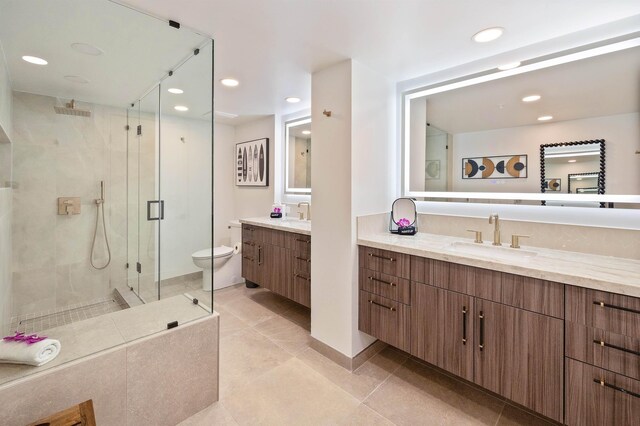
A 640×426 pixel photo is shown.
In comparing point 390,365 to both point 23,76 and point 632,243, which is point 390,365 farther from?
point 23,76

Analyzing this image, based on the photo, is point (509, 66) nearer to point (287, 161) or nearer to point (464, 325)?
point (464, 325)

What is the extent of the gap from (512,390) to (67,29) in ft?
10.8

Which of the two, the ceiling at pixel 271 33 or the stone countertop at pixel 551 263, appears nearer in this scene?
the stone countertop at pixel 551 263

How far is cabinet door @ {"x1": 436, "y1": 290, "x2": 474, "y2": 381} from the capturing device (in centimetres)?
165

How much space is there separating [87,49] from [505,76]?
9.64 ft

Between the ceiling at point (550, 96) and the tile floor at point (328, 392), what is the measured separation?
6.32 ft

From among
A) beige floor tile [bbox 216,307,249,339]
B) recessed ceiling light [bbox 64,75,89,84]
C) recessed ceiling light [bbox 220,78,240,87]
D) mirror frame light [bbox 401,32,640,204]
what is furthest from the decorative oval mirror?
recessed ceiling light [bbox 64,75,89,84]

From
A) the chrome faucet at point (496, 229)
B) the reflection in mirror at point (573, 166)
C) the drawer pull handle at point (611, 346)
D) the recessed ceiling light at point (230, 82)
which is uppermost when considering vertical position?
the recessed ceiling light at point (230, 82)

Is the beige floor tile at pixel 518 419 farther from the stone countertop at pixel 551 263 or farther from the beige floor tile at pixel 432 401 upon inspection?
the stone countertop at pixel 551 263

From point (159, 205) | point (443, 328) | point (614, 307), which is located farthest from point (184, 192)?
point (614, 307)

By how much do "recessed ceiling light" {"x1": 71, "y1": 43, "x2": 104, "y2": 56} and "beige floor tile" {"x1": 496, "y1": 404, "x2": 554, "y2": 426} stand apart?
137 inches

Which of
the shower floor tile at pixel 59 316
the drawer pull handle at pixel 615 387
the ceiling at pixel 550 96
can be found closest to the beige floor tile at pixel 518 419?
the drawer pull handle at pixel 615 387

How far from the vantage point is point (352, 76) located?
81.5 inches

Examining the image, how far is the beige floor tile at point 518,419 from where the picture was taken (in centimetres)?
164
